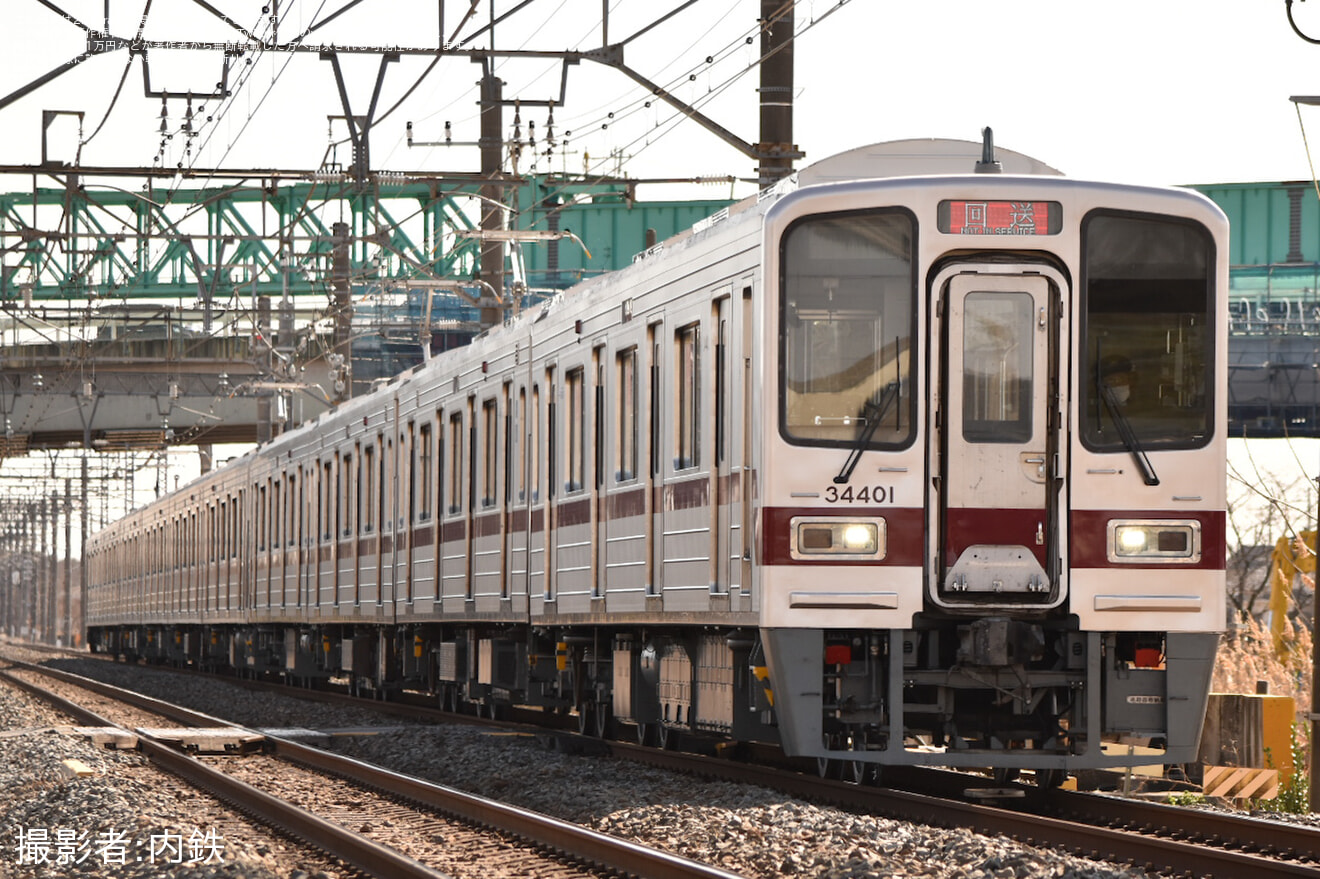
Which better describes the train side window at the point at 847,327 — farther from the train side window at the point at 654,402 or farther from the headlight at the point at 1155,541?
the train side window at the point at 654,402

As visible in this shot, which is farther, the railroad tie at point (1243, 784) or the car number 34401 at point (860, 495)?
the railroad tie at point (1243, 784)

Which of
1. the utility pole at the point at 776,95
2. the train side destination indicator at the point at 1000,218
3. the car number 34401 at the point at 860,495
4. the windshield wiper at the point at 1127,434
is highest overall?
the utility pole at the point at 776,95

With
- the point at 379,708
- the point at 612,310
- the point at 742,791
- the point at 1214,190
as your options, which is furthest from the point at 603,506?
the point at 1214,190

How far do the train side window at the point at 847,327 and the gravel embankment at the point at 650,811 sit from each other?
1.97 m

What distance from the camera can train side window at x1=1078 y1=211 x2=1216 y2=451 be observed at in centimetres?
1095

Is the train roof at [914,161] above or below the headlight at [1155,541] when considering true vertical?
above

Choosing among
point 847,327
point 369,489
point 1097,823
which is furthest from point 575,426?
point 369,489

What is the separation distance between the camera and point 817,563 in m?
10.7

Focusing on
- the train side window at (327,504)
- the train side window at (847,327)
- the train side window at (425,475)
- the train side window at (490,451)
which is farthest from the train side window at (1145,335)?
the train side window at (327,504)

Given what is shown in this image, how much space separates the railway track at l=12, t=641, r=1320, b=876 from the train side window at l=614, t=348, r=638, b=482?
2090mm

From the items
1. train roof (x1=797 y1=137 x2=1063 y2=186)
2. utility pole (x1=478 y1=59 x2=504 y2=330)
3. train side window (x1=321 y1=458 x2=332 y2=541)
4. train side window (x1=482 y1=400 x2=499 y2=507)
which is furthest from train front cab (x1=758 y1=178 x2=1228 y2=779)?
train side window (x1=321 y1=458 x2=332 y2=541)

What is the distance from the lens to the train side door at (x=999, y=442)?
35.4 ft

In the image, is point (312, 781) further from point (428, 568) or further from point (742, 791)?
point (428, 568)

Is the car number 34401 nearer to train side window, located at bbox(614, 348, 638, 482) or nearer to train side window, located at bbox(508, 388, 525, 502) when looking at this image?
train side window, located at bbox(614, 348, 638, 482)
